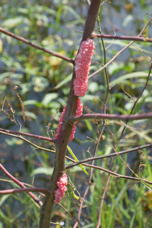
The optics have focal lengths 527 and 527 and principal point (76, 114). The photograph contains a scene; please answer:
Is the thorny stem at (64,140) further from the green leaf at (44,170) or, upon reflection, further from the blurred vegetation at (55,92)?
the green leaf at (44,170)

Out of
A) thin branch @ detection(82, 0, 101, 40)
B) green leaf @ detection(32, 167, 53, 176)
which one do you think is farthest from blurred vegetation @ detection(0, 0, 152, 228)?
thin branch @ detection(82, 0, 101, 40)

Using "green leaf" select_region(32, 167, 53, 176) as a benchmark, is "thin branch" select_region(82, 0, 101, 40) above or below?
above

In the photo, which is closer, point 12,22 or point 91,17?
point 91,17

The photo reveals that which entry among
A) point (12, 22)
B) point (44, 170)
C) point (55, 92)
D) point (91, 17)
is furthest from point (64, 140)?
point (12, 22)

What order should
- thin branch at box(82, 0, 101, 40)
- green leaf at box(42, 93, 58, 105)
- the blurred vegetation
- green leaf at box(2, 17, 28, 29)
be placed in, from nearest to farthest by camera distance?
thin branch at box(82, 0, 101, 40)
the blurred vegetation
green leaf at box(42, 93, 58, 105)
green leaf at box(2, 17, 28, 29)

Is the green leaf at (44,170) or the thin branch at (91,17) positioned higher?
the thin branch at (91,17)

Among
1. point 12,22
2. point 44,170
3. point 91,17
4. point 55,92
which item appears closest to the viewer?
point 91,17

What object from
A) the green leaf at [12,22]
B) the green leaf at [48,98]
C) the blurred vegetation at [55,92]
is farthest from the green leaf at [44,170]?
the green leaf at [12,22]

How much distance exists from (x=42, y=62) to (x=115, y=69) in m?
0.53

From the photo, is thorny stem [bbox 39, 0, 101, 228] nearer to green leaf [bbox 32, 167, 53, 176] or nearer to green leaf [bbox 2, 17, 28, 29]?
green leaf [bbox 32, 167, 53, 176]

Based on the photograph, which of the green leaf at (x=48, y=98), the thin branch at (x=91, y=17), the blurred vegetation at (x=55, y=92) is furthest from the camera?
the green leaf at (x=48, y=98)

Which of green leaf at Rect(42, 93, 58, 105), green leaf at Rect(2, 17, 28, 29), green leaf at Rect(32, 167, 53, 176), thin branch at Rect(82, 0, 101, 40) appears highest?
green leaf at Rect(2, 17, 28, 29)

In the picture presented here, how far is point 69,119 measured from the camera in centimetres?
88

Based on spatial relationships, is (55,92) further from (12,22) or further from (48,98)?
(12,22)
